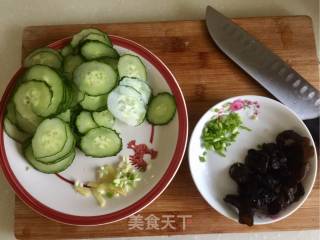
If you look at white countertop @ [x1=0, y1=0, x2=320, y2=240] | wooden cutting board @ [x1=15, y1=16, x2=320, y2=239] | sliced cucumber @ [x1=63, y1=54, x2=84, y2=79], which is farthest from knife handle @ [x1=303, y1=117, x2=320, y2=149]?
sliced cucumber @ [x1=63, y1=54, x2=84, y2=79]

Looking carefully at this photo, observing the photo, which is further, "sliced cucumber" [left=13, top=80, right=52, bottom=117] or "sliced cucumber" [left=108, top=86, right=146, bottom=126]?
"sliced cucumber" [left=108, top=86, right=146, bottom=126]

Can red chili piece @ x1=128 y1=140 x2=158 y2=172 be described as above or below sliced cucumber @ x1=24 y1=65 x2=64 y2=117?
below

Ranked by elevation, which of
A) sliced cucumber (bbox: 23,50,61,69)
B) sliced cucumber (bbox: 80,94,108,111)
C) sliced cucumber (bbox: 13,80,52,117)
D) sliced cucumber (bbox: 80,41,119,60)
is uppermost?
sliced cucumber (bbox: 80,41,119,60)

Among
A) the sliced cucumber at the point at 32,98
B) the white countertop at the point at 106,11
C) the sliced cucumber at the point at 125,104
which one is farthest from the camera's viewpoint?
the white countertop at the point at 106,11

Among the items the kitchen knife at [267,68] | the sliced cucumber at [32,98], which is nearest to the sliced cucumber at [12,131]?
the sliced cucumber at [32,98]

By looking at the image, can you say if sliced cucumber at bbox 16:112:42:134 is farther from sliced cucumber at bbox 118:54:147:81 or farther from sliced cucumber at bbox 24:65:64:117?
sliced cucumber at bbox 118:54:147:81

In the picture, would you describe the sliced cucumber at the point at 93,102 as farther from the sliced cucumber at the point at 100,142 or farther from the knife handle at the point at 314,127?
the knife handle at the point at 314,127
